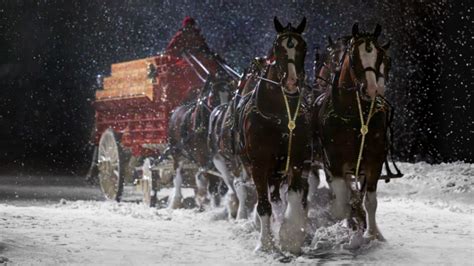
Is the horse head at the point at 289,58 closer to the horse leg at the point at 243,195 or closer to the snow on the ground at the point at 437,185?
the horse leg at the point at 243,195

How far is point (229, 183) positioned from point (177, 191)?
2647 mm

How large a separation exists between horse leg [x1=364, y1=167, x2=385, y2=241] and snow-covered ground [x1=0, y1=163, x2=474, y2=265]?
187 millimetres

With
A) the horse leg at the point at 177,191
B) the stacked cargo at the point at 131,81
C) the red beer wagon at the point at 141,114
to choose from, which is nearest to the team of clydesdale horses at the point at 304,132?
the horse leg at the point at 177,191

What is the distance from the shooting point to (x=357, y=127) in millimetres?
7855

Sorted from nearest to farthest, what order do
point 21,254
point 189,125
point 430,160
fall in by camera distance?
point 21,254 → point 189,125 → point 430,160

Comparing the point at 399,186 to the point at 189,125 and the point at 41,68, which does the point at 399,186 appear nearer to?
the point at 189,125

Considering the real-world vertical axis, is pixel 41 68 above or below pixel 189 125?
above

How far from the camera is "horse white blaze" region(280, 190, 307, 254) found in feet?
24.3

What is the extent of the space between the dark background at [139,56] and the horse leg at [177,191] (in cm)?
417

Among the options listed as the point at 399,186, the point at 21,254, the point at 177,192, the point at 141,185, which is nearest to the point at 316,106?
the point at 21,254

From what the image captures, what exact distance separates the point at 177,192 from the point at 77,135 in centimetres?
1497

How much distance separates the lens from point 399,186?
1669 centimetres

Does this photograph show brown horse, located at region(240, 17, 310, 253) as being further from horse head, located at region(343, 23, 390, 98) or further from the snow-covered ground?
horse head, located at region(343, 23, 390, 98)

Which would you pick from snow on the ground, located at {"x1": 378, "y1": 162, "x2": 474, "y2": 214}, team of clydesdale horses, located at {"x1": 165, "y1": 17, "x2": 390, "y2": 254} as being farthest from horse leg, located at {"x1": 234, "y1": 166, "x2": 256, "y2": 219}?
snow on the ground, located at {"x1": 378, "y1": 162, "x2": 474, "y2": 214}
